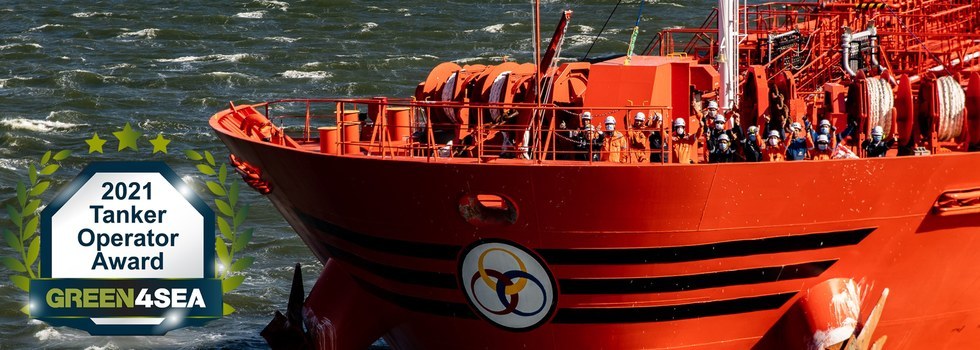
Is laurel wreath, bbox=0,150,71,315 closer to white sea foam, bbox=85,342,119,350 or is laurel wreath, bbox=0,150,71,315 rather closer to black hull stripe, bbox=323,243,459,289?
white sea foam, bbox=85,342,119,350

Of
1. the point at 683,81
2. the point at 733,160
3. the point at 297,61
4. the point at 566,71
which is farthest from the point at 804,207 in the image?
the point at 297,61

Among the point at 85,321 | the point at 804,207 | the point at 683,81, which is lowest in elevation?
the point at 85,321

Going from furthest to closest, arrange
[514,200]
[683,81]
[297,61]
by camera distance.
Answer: [297,61]
[683,81]
[514,200]

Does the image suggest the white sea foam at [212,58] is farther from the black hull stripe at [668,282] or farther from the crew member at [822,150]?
the crew member at [822,150]

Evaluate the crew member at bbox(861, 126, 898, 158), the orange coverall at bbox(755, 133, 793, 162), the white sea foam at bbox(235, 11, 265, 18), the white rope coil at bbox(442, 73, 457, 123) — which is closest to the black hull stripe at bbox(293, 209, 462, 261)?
the white rope coil at bbox(442, 73, 457, 123)

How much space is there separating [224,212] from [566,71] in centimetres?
1289

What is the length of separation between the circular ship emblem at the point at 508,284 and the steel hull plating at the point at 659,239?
145mm

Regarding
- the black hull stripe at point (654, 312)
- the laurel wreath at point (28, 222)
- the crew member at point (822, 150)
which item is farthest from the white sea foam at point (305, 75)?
the crew member at point (822, 150)

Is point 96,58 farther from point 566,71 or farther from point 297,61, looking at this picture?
point 566,71

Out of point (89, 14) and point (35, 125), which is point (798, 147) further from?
point (89, 14)

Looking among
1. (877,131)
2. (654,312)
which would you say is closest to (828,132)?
(877,131)

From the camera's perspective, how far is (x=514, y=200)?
1812 centimetres

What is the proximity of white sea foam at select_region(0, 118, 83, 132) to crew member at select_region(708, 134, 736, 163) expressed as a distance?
25477mm

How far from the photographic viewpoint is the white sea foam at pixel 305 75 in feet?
147
